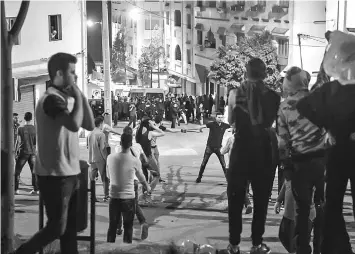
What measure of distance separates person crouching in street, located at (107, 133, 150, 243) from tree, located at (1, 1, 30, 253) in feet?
6.46

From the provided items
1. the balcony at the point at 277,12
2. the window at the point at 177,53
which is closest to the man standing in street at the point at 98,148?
the balcony at the point at 277,12

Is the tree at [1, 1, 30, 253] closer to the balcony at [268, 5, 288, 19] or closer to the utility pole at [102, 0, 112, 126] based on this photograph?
the balcony at [268, 5, 288, 19]

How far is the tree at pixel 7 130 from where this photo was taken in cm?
462

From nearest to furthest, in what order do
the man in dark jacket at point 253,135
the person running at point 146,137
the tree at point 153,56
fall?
the man in dark jacket at point 253,135 < the person running at point 146,137 < the tree at point 153,56

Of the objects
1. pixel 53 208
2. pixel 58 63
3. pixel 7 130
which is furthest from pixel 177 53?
pixel 53 208

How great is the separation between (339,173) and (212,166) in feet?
38.7

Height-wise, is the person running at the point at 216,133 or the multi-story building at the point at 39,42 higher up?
the multi-story building at the point at 39,42

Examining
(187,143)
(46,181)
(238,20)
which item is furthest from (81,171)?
(187,143)

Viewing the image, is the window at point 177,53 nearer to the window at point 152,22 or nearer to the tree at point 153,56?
the tree at point 153,56

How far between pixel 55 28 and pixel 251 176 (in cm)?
344

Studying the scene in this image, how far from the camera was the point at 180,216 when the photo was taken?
9.59m

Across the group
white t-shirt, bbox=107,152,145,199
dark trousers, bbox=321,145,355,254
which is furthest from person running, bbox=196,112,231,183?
dark trousers, bbox=321,145,355,254

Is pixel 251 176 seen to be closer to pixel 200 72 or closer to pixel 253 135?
pixel 253 135

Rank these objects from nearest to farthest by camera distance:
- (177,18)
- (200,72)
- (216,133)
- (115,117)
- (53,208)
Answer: (53,208), (216,133), (115,117), (200,72), (177,18)
